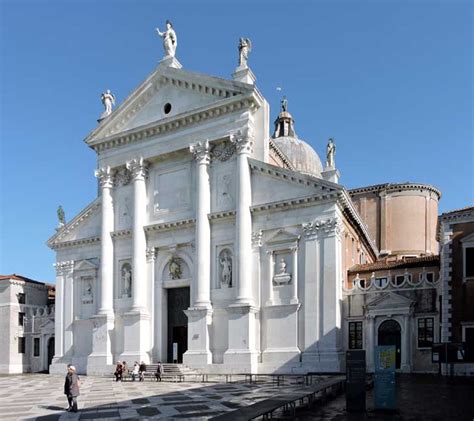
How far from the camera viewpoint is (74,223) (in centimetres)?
4391

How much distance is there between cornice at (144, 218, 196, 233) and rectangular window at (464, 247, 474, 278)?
16737 mm

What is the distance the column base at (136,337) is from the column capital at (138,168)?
9.52 metres

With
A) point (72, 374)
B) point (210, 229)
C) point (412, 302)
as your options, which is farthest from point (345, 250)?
point (72, 374)

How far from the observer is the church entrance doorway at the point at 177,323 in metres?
37.4

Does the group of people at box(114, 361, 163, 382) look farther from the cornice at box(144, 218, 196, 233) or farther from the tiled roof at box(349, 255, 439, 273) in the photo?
the tiled roof at box(349, 255, 439, 273)

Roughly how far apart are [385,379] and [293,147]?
4349 cm

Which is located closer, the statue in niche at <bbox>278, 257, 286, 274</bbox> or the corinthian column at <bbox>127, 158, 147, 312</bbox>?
the statue in niche at <bbox>278, 257, 286, 274</bbox>

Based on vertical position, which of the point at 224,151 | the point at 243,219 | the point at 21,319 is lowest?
the point at 21,319

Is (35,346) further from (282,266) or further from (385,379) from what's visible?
(385,379)

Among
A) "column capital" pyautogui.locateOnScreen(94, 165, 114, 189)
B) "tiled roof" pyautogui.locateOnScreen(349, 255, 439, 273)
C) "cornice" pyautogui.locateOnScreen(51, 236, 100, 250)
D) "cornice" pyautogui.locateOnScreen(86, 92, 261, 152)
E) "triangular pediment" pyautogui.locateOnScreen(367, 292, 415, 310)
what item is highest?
"cornice" pyautogui.locateOnScreen(86, 92, 261, 152)

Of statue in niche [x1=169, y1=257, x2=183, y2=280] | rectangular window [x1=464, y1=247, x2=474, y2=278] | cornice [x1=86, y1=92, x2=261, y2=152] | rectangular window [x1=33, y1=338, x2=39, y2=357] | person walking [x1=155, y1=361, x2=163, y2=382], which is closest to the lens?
rectangular window [x1=464, y1=247, x2=474, y2=278]

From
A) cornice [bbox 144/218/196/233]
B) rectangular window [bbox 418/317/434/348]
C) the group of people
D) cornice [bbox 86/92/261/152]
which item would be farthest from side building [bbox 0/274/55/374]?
rectangular window [bbox 418/317/434/348]

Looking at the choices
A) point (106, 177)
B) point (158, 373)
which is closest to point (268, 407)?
point (158, 373)

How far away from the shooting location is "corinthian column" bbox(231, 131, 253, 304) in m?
33.9
